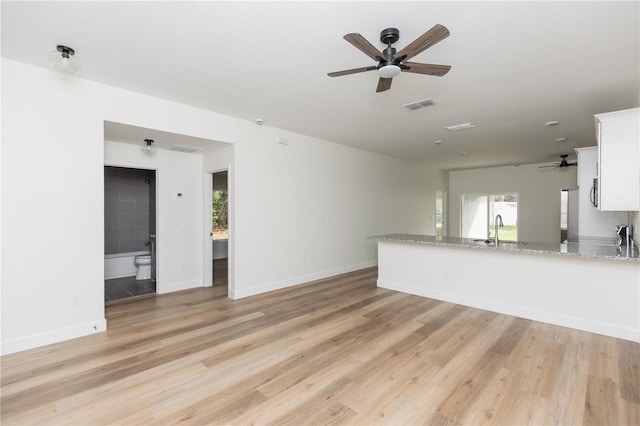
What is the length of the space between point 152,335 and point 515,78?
15.5 feet

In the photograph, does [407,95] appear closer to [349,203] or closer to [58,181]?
[349,203]

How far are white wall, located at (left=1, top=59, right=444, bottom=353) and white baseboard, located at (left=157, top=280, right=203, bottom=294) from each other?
0.22 feet

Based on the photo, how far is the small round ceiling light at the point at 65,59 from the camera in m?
2.57

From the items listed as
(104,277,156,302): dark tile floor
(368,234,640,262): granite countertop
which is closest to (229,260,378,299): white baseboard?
(104,277,156,302): dark tile floor

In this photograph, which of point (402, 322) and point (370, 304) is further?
point (370, 304)

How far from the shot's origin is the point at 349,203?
21.8 feet

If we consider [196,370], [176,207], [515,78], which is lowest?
[196,370]

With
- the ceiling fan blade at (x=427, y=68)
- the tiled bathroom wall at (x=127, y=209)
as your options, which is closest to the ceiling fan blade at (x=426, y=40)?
the ceiling fan blade at (x=427, y=68)

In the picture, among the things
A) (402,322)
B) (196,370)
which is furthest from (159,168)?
(402,322)

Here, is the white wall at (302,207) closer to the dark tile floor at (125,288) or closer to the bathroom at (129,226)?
the dark tile floor at (125,288)

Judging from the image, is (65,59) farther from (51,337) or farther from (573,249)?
(573,249)

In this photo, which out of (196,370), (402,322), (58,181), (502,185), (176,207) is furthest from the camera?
(502,185)

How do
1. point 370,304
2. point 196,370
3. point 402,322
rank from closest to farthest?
point 196,370 < point 402,322 < point 370,304

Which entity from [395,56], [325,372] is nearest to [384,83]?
[395,56]
